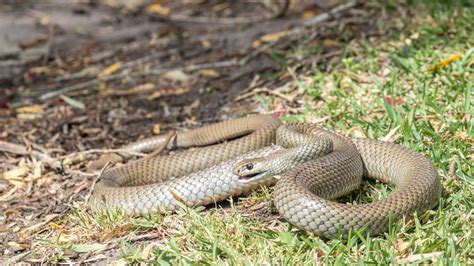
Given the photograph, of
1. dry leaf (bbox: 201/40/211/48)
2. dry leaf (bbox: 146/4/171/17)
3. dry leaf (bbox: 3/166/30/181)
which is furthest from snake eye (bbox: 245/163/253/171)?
dry leaf (bbox: 146/4/171/17)

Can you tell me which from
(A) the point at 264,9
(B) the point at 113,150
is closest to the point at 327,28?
(A) the point at 264,9

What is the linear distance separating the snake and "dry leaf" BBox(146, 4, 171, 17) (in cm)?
596

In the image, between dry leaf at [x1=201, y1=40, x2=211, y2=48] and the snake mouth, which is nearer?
the snake mouth

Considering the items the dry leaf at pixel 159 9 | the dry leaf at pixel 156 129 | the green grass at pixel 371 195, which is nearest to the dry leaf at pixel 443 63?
the green grass at pixel 371 195

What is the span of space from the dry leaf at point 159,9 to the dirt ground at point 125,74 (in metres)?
0.05

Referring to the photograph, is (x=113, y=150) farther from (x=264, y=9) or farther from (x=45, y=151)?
(x=264, y=9)

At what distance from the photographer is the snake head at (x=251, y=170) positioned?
5832 millimetres

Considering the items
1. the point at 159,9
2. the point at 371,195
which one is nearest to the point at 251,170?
the point at 371,195

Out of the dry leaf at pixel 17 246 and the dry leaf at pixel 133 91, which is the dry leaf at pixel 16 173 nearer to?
the dry leaf at pixel 17 246

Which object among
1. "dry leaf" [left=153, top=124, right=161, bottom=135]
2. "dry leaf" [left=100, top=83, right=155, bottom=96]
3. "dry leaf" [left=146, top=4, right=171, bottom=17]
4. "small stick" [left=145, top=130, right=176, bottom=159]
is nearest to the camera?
"small stick" [left=145, top=130, right=176, bottom=159]

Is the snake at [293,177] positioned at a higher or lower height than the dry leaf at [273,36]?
higher

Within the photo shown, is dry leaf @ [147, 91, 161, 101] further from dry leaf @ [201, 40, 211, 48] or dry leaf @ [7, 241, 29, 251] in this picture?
dry leaf @ [7, 241, 29, 251]

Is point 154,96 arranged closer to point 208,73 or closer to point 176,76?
point 176,76

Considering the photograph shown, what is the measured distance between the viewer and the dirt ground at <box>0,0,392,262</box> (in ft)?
23.9
